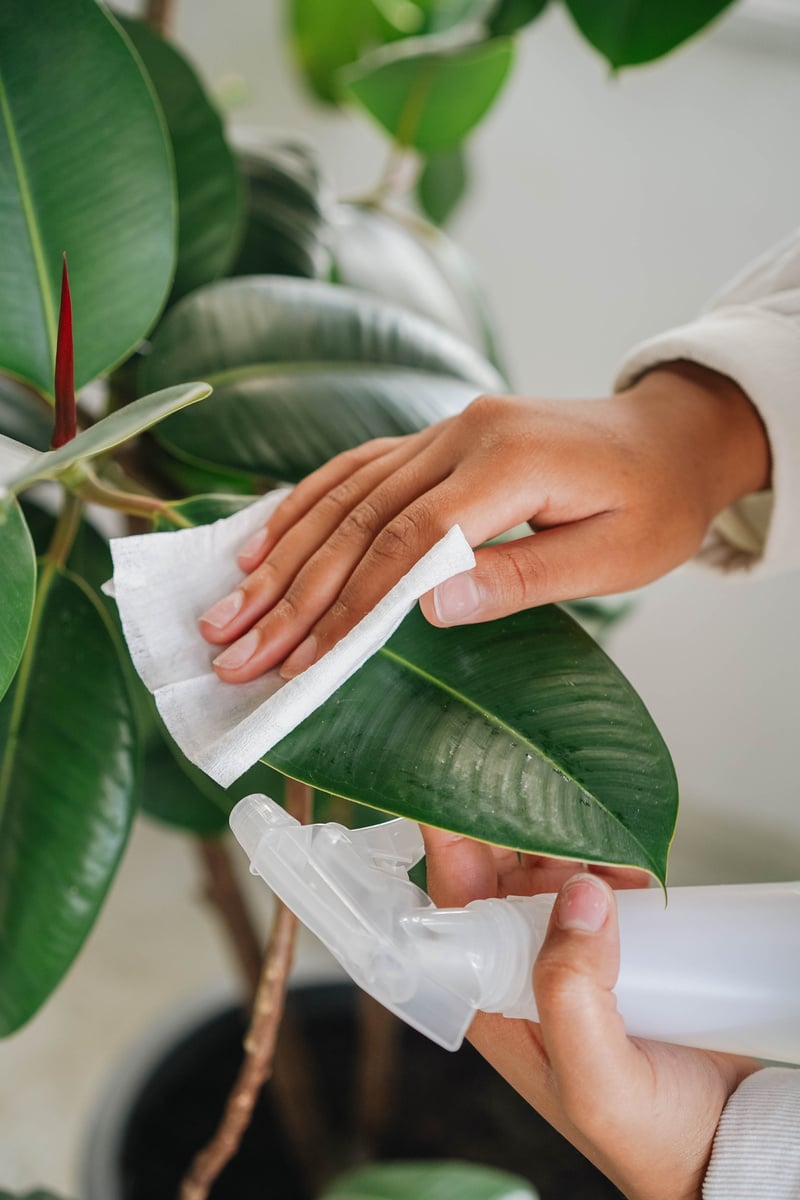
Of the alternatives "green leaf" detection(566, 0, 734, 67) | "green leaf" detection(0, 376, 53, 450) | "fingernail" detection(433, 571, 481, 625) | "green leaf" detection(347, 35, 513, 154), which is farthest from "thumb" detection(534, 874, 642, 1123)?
"green leaf" detection(347, 35, 513, 154)

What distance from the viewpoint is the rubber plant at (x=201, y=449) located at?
0.39 metres

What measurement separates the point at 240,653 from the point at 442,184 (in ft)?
2.74

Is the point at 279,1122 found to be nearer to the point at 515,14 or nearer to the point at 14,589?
the point at 14,589

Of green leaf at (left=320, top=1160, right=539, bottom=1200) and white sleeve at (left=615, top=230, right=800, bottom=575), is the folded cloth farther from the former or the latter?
green leaf at (left=320, top=1160, right=539, bottom=1200)

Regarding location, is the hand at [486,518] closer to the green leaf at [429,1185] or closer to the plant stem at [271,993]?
the plant stem at [271,993]

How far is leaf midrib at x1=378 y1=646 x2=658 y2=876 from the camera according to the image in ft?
1.22

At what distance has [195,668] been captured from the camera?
458mm

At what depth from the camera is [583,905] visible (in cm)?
37

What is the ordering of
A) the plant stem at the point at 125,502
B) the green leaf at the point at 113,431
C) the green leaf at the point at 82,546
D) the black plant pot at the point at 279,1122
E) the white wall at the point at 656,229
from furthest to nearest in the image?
the white wall at the point at 656,229
the black plant pot at the point at 279,1122
the green leaf at the point at 82,546
the plant stem at the point at 125,502
the green leaf at the point at 113,431

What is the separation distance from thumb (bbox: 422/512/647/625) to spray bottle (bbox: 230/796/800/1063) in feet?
0.34

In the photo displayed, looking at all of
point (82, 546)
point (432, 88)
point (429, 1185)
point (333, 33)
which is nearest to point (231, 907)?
point (429, 1185)

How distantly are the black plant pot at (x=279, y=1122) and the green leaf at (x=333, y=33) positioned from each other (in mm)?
1010

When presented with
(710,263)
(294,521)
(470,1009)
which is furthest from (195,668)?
(710,263)

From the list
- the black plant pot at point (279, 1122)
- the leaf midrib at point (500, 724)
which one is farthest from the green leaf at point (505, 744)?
the black plant pot at point (279, 1122)
